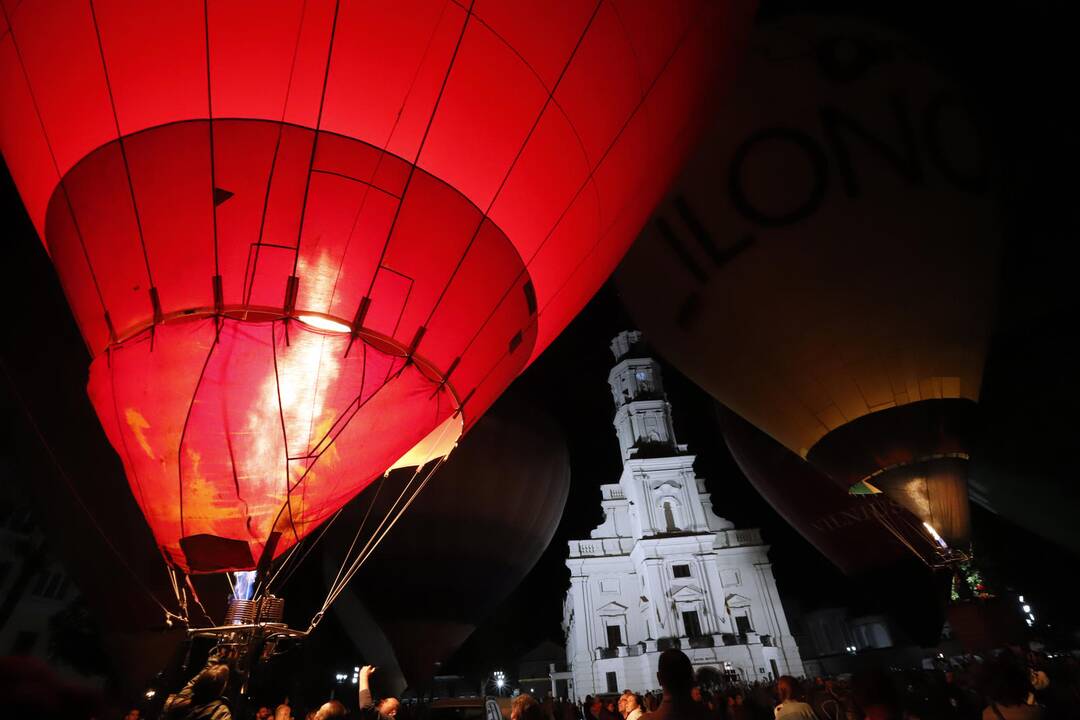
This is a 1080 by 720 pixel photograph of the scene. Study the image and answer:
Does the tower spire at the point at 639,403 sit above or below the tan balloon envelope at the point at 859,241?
above

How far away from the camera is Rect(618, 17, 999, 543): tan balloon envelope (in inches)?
257

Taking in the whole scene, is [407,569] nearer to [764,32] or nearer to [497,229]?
[497,229]

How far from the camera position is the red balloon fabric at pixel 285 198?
9.16 feet

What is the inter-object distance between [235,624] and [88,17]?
343 centimetres

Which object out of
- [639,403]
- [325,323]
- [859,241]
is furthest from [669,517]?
[325,323]

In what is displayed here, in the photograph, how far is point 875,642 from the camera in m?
32.8

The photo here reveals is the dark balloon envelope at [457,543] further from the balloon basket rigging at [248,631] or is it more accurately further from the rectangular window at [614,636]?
the rectangular window at [614,636]

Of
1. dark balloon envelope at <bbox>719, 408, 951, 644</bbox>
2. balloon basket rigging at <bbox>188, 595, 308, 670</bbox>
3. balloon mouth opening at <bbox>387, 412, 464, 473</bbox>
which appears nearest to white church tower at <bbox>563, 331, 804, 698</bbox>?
dark balloon envelope at <bbox>719, 408, 951, 644</bbox>

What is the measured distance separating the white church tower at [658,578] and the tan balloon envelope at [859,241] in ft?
65.9

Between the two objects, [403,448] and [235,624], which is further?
[403,448]

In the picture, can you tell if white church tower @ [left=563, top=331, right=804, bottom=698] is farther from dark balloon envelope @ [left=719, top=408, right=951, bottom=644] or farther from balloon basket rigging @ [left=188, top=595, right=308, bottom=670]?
balloon basket rigging @ [left=188, top=595, right=308, bottom=670]

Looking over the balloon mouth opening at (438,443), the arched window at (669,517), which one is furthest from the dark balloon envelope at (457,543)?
the arched window at (669,517)

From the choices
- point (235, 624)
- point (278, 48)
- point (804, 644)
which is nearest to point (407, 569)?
point (235, 624)

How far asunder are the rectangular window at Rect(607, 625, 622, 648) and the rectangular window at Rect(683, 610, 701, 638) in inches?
140
